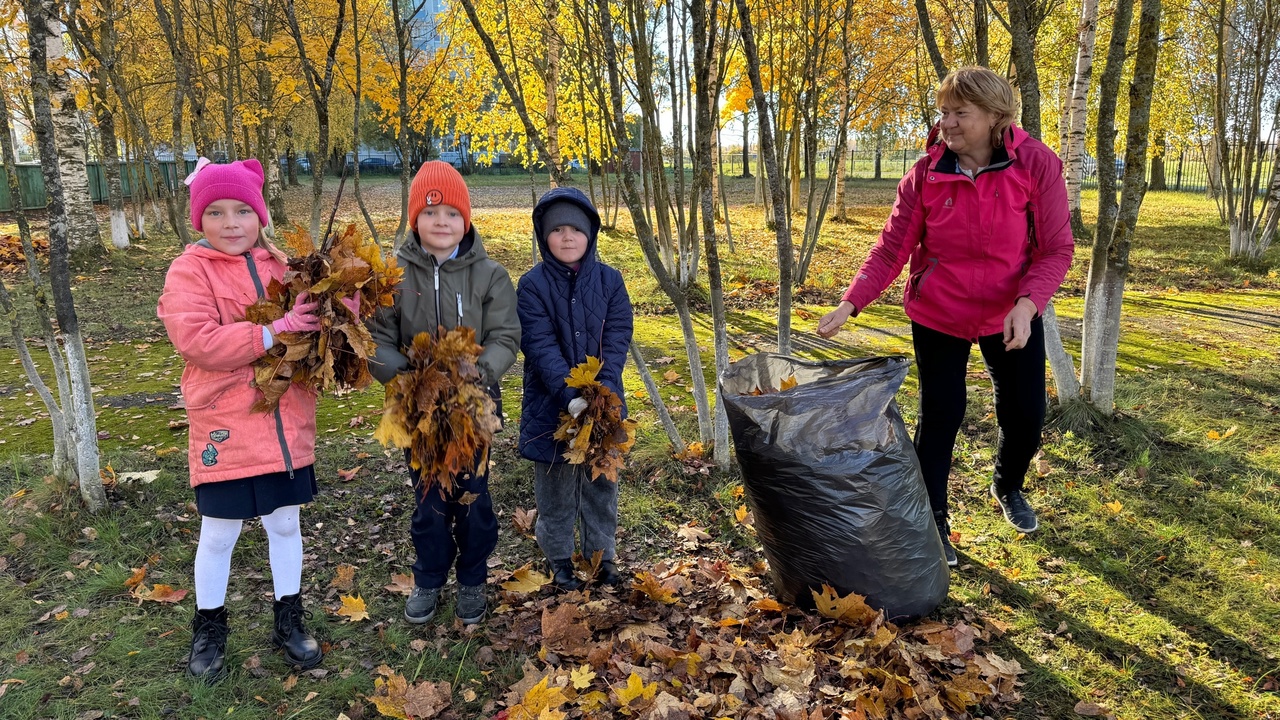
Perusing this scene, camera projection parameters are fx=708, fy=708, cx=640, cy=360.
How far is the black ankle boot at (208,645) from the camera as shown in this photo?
7.52 feet

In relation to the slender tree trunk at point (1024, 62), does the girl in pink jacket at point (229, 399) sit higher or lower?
lower

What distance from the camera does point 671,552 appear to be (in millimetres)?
3139

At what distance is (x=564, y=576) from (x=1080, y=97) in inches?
371

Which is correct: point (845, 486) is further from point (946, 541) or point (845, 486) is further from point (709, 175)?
point (709, 175)

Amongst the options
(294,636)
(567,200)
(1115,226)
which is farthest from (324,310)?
(1115,226)

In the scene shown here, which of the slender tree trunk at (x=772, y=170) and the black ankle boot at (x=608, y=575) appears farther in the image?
the slender tree trunk at (x=772, y=170)

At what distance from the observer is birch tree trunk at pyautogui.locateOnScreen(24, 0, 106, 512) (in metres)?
3.02

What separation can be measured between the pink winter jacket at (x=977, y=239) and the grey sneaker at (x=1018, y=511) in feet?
3.03

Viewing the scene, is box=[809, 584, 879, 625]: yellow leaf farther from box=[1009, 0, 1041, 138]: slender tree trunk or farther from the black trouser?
box=[1009, 0, 1041, 138]: slender tree trunk

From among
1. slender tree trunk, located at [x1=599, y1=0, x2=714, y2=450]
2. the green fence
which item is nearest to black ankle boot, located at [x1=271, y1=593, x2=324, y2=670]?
slender tree trunk, located at [x1=599, y1=0, x2=714, y2=450]

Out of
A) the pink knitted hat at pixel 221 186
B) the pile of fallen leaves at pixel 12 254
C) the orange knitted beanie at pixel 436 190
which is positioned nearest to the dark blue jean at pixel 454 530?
the orange knitted beanie at pixel 436 190

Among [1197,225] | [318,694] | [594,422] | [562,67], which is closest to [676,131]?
[594,422]

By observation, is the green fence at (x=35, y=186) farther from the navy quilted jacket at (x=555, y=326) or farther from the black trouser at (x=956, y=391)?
the black trouser at (x=956, y=391)

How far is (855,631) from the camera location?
2314 mm
